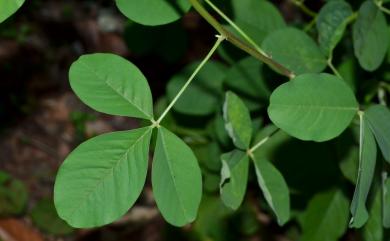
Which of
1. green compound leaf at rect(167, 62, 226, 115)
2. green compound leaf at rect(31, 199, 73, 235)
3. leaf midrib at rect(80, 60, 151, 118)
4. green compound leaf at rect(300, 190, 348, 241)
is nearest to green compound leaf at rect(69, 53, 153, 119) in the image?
leaf midrib at rect(80, 60, 151, 118)

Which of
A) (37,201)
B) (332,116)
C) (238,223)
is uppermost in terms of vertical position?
(332,116)

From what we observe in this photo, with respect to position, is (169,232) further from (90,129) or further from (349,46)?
(349,46)

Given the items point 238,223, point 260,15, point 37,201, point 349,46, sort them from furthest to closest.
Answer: point 37,201
point 238,223
point 349,46
point 260,15

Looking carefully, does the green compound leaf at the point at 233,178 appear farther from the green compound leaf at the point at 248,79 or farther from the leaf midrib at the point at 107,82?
the green compound leaf at the point at 248,79

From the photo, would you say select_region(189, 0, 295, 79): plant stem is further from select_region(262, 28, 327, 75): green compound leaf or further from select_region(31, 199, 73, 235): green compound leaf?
select_region(31, 199, 73, 235): green compound leaf

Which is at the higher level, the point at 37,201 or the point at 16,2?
the point at 16,2

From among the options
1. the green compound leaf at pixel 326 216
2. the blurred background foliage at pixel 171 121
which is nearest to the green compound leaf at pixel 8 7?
the blurred background foliage at pixel 171 121

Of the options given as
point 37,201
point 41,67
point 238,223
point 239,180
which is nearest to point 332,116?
point 239,180
